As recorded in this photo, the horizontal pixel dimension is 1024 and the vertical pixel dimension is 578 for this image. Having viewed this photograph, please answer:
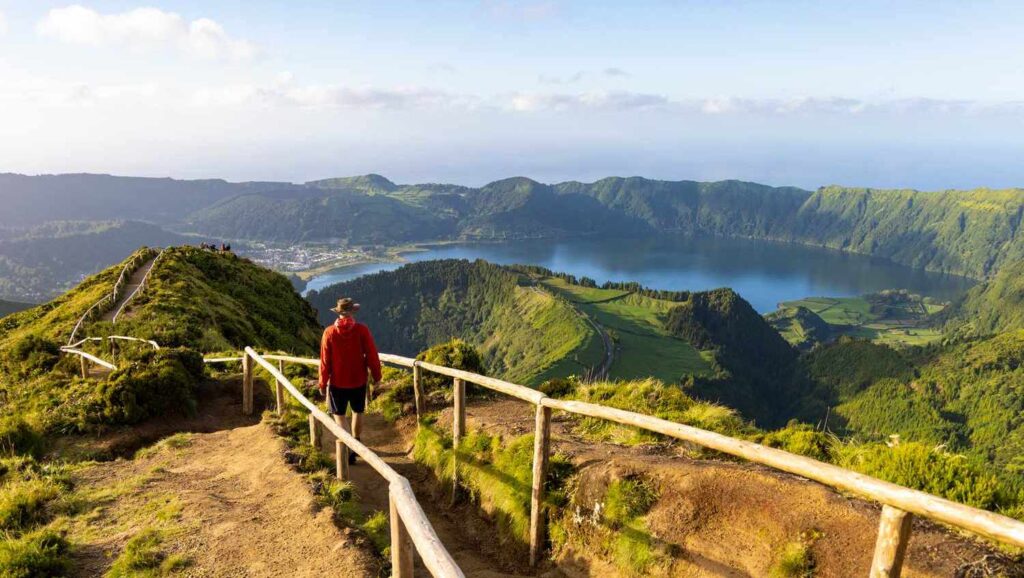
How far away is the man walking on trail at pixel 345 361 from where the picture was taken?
10.9 metres

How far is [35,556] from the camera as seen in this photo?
6.79 m

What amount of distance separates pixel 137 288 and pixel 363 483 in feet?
108

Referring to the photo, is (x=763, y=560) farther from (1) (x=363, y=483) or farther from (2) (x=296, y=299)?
(2) (x=296, y=299)

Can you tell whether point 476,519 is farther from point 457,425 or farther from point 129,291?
point 129,291

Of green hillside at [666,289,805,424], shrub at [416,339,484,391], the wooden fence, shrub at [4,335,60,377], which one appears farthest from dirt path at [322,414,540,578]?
green hillside at [666,289,805,424]

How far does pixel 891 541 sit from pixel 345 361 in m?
9.33

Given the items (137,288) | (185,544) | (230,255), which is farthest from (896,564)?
(230,255)

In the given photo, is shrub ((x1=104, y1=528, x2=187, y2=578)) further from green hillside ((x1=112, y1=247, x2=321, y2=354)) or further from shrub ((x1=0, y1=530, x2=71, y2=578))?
green hillside ((x1=112, y1=247, x2=321, y2=354))

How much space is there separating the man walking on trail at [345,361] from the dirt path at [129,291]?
23077 millimetres

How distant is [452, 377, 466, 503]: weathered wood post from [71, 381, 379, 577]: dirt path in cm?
277

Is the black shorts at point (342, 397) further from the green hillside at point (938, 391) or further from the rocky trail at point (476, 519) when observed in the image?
the green hillside at point (938, 391)

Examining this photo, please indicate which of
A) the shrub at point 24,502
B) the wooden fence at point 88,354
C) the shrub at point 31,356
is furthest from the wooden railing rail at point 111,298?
the shrub at point 24,502

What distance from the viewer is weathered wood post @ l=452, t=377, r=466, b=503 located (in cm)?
1035

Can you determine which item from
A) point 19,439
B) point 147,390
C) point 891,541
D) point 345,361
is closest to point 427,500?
A: point 345,361
